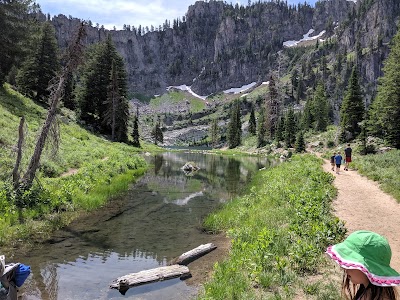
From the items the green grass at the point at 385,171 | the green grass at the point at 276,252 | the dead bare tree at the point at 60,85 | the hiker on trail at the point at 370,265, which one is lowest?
the green grass at the point at 276,252

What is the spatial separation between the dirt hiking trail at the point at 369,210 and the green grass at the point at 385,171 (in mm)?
494

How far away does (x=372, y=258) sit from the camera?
120 inches

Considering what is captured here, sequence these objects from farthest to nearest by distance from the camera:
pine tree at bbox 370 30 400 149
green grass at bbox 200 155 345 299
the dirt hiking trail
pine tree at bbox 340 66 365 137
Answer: pine tree at bbox 340 66 365 137 < pine tree at bbox 370 30 400 149 < the dirt hiking trail < green grass at bbox 200 155 345 299

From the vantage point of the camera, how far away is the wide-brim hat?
9.75 ft

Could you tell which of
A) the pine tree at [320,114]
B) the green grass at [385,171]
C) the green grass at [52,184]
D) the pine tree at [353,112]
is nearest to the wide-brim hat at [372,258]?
the green grass at [52,184]

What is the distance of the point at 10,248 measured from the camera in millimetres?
12961

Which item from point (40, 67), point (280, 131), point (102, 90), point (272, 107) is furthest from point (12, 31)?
point (272, 107)

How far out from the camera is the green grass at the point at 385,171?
21605 millimetres

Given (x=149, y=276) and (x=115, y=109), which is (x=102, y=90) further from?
(x=149, y=276)

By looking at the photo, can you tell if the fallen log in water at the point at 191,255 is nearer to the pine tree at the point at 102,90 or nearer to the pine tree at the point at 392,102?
the pine tree at the point at 392,102

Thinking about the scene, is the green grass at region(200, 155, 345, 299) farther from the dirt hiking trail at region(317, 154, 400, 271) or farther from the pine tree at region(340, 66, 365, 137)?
the pine tree at region(340, 66, 365, 137)

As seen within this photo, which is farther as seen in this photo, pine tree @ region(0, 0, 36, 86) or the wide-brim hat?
pine tree @ region(0, 0, 36, 86)

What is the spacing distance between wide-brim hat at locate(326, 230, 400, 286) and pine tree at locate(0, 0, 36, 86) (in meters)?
50.3

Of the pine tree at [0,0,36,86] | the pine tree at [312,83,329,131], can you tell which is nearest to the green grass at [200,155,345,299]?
the pine tree at [0,0,36,86]
